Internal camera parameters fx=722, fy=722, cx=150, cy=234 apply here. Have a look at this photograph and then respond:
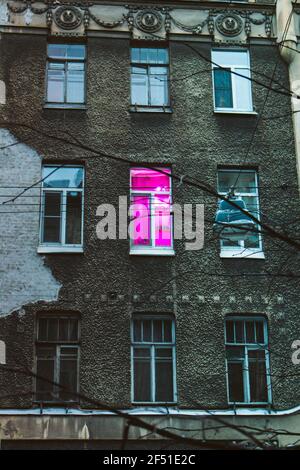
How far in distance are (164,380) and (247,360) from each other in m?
1.78

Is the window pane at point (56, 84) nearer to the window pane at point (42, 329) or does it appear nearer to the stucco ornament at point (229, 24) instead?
the stucco ornament at point (229, 24)

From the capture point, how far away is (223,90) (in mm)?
17109

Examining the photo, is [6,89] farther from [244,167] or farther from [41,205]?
[244,167]

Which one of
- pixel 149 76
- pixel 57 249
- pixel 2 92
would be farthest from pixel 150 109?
pixel 57 249

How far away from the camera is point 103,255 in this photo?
50.6 feet

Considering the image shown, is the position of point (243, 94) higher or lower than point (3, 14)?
lower

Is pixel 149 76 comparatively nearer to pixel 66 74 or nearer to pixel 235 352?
pixel 66 74

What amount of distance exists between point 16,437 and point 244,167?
301 inches

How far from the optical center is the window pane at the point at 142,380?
14.7 metres

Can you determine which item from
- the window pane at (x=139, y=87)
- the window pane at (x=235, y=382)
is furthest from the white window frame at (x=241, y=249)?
the window pane at (x=139, y=87)

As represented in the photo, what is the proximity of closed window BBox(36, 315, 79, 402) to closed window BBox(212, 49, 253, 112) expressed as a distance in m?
6.16

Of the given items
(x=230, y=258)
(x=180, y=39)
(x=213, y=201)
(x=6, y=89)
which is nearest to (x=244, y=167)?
(x=213, y=201)

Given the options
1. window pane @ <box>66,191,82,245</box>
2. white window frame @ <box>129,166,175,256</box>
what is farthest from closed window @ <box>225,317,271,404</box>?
window pane @ <box>66,191,82,245</box>

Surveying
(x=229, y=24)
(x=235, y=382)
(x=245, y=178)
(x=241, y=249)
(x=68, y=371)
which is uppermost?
(x=229, y=24)
